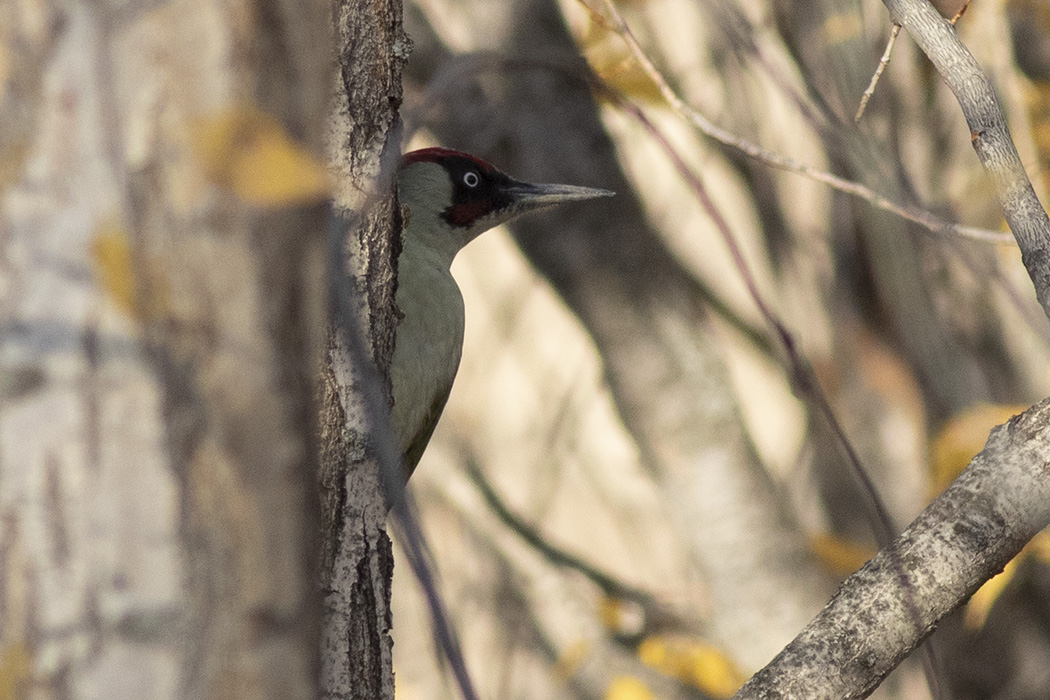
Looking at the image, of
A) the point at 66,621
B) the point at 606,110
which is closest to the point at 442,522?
the point at 606,110

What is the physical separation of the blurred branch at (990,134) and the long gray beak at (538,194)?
52.0 inches

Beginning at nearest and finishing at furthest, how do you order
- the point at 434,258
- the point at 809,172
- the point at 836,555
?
the point at 809,172 → the point at 434,258 → the point at 836,555

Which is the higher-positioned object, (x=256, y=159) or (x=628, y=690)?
(x=628, y=690)

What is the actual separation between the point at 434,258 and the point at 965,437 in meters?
1.52

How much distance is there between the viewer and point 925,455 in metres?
4.14

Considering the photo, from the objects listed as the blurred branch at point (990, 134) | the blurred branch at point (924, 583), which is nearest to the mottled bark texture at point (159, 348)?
the blurred branch at point (924, 583)

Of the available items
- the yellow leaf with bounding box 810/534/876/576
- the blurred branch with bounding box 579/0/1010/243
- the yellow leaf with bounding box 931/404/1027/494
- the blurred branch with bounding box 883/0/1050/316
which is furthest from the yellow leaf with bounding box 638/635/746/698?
the blurred branch with bounding box 883/0/1050/316

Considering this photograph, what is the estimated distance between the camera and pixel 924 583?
1201mm

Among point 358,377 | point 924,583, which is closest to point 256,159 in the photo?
point 358,377

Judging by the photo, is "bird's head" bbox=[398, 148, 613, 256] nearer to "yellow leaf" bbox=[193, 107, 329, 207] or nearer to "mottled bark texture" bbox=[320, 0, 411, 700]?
"mottled bark texture" bbox=[320, 0, 411, 700]

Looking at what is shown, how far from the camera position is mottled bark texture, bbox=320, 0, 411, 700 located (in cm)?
130

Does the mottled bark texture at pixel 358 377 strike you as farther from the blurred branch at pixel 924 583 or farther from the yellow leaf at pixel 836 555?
the yellow leaf at pixel 836 555

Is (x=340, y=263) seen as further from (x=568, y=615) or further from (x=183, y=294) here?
(x=568, y=615)

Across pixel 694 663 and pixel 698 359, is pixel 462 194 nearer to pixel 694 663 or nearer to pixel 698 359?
pixel 698 359
